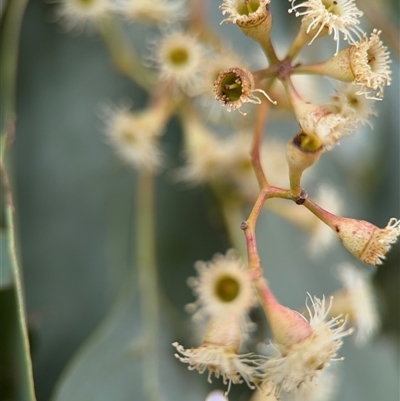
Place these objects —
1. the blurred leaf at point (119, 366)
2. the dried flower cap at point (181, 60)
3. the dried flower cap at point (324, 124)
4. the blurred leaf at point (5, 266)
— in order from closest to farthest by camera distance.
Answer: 1. the dried flower cap at point (324, 124)
2. the blurred leaf at point (5, 266)
3. the blurred leaf at point (119, 366)
4. the dried flower cap at point (181, 60)

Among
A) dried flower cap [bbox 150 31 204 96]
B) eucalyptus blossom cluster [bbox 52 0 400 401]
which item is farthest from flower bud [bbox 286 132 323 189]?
dried flower cap [bbox 150 31 204 96]

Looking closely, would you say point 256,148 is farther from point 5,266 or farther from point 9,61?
point 9,61

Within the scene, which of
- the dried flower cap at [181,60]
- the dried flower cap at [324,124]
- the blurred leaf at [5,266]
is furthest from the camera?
the dried flower cap at [181,60]

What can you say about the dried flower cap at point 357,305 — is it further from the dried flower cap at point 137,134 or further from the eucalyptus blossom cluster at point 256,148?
the dried flower cap at point 137,134

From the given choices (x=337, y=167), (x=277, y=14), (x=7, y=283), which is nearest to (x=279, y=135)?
(x=337, y=167)

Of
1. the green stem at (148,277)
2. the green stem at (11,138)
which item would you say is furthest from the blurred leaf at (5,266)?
the green stem at (148,277)
